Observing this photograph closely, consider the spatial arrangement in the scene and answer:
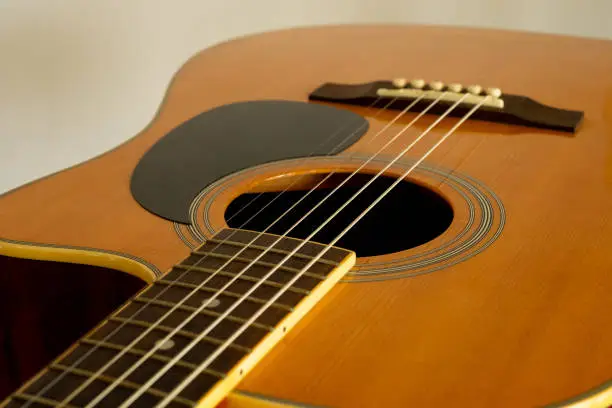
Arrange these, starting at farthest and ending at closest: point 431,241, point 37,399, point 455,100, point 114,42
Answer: point 114,42, point 455,100, point 431,241, point 37,399

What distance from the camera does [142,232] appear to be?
655 mm

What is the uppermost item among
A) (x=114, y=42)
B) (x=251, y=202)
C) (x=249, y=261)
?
(x=114, y=42)

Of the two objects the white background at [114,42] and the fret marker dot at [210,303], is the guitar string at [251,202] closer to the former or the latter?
the fret marker dot at [210,303]

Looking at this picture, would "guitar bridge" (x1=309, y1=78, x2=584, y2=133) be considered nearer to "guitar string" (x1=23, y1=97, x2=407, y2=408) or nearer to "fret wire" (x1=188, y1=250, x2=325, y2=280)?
"guitar string" (x1=23, y1=97, x2=407, y2=408)

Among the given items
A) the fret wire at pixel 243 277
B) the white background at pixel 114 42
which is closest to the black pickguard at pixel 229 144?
the fret wire at pixel 243 277

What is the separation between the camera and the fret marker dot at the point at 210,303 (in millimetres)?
525

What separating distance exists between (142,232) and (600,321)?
0.35 metres

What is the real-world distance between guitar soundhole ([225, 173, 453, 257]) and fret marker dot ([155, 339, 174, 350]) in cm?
29

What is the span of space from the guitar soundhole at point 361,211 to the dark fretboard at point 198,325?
0.17 m

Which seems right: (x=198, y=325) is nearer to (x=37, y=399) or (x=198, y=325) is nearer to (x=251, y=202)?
(x=37, y=399)

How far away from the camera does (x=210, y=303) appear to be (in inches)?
20.8

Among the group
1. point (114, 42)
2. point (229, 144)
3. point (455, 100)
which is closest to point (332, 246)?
point (229, 144)

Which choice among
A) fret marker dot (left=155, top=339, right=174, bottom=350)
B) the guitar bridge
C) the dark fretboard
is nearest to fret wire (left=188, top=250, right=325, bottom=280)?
the dark fretboard

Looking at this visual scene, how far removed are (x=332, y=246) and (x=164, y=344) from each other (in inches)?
6.7
